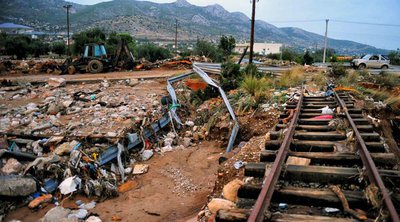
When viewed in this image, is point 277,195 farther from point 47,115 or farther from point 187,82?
point 187,82

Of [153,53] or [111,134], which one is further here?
[153,53]

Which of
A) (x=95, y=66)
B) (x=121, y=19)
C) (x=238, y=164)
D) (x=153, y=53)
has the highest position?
(x=121, y=19)

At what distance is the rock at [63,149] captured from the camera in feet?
21.5

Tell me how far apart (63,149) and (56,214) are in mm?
2169

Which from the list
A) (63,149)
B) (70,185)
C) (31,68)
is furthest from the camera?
(31,68)

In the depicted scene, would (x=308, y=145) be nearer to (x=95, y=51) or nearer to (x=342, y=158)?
(x=342, y=158)

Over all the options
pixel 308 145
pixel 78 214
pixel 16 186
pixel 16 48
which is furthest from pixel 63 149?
pixel 16 48

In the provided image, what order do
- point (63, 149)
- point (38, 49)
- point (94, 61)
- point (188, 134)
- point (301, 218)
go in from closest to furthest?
point (301, 218)
point (63, 149)
point (188, 134)
point (94, 61)
point (38, 49)

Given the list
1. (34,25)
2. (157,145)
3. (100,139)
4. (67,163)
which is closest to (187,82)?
(157,145)

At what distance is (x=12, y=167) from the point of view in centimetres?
590

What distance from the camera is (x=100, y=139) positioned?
24.0ft

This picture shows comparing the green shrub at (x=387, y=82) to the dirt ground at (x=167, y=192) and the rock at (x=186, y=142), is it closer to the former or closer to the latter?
the dirt ground at (x=167, y=192)

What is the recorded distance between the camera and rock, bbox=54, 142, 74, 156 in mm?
6539

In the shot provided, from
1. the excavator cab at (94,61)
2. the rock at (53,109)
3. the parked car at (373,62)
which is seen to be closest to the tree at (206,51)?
the excavator cab at (94,61)
